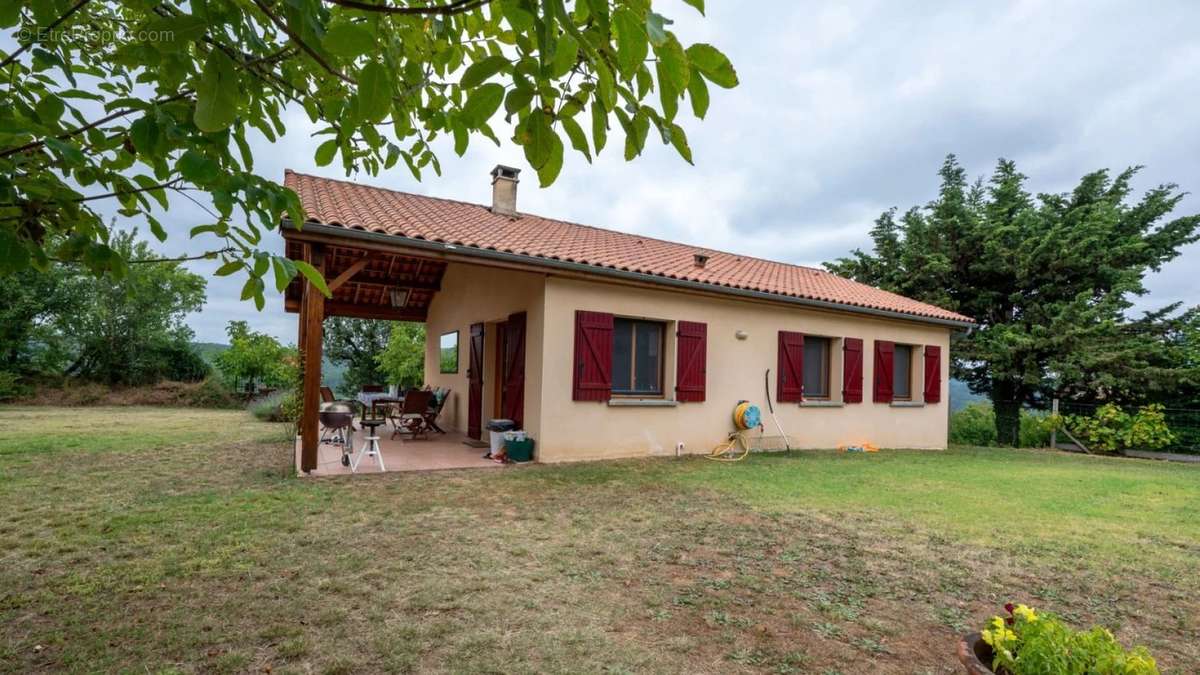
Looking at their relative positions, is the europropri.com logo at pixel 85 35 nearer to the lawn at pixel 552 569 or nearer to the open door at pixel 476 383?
the lawn at pixel 552 569

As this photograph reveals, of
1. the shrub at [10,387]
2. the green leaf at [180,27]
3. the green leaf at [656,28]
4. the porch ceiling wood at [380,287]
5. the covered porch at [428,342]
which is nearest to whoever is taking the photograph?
the green leaf at [656,28]

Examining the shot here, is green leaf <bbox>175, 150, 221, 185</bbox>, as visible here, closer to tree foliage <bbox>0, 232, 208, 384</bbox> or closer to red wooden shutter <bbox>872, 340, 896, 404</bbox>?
red wooden shutter <bbox>872, 340, 896, 404</bbox>

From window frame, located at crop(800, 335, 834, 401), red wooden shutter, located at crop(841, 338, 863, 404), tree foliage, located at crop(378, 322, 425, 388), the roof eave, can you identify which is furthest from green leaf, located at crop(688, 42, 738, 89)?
tree foliage, located at crop(378, 322, 425, 388)

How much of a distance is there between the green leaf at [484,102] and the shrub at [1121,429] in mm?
15567

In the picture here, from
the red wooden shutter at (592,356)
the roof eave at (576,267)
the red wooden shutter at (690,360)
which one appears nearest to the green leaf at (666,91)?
the roof eave at (576,267)

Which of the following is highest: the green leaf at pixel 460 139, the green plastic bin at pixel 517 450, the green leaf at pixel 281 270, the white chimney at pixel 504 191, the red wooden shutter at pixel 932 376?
the white chimney at pixel 504 191

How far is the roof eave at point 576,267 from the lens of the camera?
231 inches

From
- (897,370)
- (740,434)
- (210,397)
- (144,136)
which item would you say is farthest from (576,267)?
(210,397)

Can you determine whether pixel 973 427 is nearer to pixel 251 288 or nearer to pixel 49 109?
pixel 251 288

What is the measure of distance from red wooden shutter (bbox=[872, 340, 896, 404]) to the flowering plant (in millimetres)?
9498

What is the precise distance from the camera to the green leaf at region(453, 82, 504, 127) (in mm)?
1052

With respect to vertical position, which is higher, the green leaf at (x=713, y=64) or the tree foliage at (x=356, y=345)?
the green leaf at (x=713, y=64)

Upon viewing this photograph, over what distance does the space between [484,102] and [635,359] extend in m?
7.42

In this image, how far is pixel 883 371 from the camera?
10.8 meters
